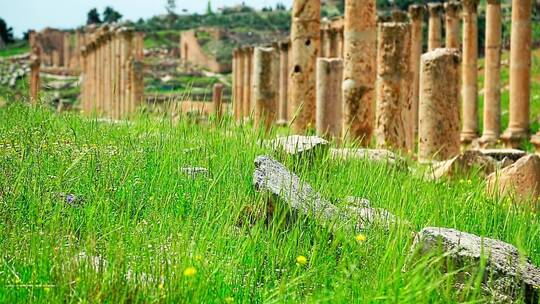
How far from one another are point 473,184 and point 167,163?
4209 millimetres

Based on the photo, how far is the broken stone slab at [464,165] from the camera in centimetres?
1269

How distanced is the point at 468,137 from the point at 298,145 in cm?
1579

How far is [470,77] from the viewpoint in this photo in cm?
2577

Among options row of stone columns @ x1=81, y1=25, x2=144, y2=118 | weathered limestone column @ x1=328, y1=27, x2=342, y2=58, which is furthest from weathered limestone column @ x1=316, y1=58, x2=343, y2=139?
weathered limestone column @ x1=328, y1=27, x2=342, y2=58

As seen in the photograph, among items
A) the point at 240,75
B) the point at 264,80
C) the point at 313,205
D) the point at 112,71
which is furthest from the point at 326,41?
the point at 313,205

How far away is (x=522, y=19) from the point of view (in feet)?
70.8

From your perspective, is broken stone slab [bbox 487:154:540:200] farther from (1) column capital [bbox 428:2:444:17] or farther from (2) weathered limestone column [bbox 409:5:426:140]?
(1) column capital [bbox 428:2:444:17]

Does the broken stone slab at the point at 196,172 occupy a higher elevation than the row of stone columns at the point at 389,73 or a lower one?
lower

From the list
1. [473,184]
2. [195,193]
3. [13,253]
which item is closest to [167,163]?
[195,193]

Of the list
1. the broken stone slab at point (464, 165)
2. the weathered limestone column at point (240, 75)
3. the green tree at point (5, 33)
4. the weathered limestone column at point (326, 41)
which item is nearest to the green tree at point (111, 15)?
the green tree at point (5, 33)

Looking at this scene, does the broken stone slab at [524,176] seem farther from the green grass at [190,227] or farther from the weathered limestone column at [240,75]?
the weathered limestone column at [240,75]

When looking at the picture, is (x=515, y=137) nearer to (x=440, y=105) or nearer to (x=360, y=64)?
(x=360, y=64)

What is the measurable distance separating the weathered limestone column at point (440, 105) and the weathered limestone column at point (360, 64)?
69.2 inches

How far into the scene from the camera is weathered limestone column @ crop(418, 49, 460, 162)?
15469mm
